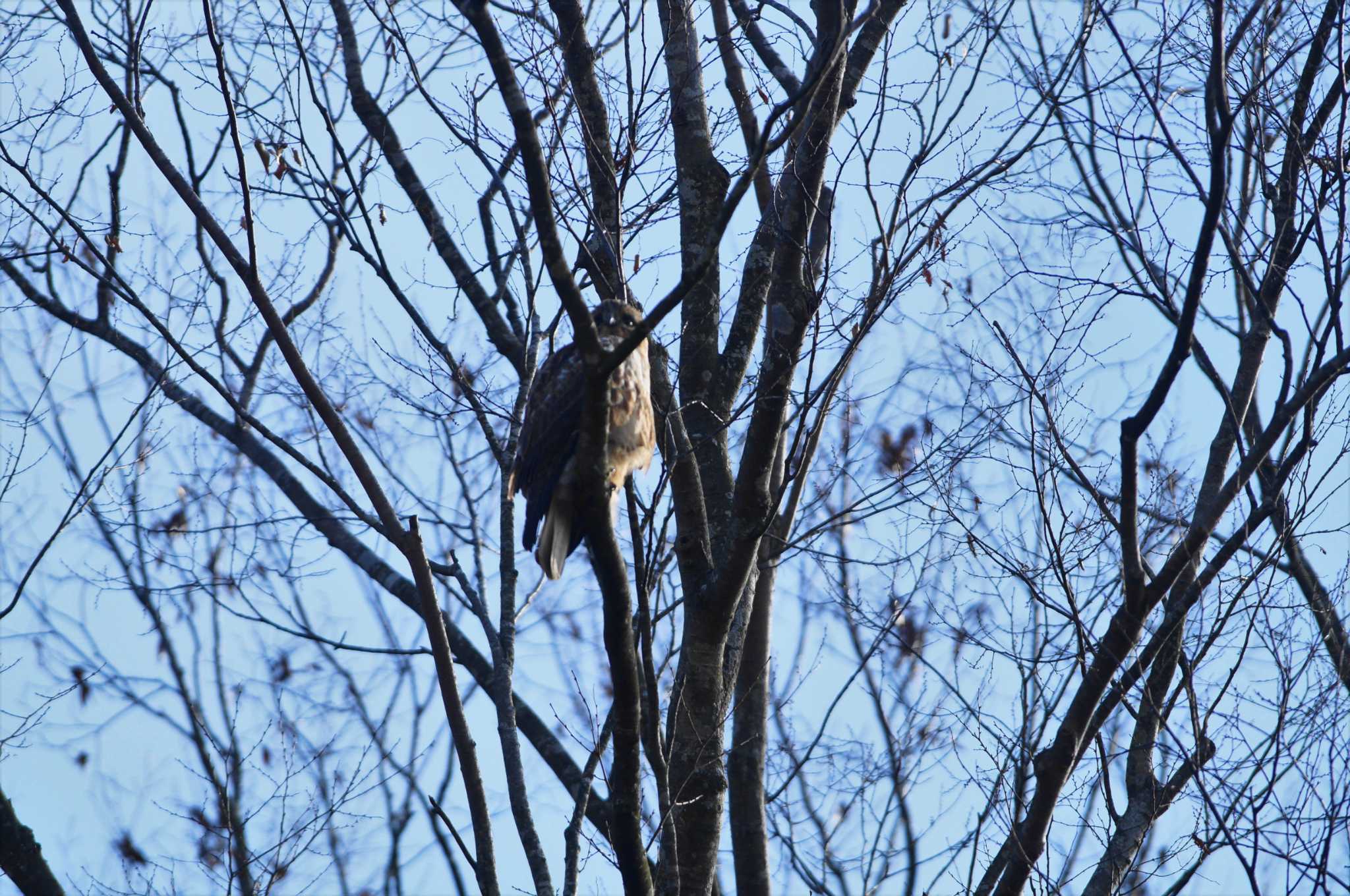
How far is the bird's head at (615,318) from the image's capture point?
4291 millimetres

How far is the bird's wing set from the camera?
4715mm

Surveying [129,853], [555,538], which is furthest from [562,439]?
[129,853]

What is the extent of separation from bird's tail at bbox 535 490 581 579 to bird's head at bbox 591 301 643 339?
632mm

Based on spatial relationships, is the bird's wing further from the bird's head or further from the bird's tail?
the bird's head

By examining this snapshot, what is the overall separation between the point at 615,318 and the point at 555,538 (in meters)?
0.86

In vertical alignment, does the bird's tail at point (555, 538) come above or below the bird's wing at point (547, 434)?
below

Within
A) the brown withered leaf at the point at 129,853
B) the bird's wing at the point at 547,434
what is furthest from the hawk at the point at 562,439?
the brown withered leaf at the point at 129,853

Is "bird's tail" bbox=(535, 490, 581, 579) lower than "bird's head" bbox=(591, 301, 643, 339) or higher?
lower

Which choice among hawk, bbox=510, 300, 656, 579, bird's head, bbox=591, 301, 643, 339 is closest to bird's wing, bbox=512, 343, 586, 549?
hawk, bbox=510, 300, 656, 579

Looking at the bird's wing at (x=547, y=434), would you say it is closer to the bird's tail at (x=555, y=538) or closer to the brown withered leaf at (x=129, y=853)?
the bird's tail at (x=555, y=538)

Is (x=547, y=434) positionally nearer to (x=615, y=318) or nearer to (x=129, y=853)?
(x=615, y=318)

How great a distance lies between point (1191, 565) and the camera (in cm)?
452

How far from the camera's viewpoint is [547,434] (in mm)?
4750

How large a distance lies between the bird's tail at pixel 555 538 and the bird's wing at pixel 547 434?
0.11ft
